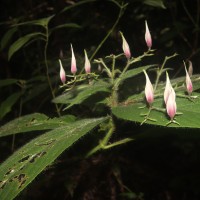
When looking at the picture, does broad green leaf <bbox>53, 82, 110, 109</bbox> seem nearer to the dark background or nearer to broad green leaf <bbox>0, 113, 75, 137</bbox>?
broad green leaf <bbox>0, 113, 75, 137</bbox>

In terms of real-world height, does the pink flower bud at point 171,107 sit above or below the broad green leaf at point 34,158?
above

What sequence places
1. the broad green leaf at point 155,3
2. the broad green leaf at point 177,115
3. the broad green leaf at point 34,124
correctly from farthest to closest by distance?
the broad green leaf at point 155,3
the broad green leaf at point 34,124
the broad green leaf at point 177,115

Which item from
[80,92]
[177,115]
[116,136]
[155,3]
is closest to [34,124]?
[80,92]

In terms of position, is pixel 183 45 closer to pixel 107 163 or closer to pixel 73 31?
pixel 73 31

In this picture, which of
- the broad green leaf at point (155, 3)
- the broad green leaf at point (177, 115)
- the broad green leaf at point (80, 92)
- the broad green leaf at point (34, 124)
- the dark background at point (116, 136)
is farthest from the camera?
the dark background at point (116, 136)

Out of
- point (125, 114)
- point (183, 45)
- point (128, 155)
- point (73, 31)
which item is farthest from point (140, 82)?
point (73, 31)

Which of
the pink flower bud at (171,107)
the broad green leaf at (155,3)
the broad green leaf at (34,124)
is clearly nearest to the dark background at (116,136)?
the broad green leaf at (155,3)

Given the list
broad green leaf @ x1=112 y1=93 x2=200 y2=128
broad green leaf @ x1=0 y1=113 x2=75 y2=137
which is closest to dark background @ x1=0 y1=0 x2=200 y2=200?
broad green leaf @ x1=0 y1=113 x2=75 y2=137

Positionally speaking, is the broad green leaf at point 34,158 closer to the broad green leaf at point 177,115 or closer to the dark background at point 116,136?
the broad green leaf at point 177,115
